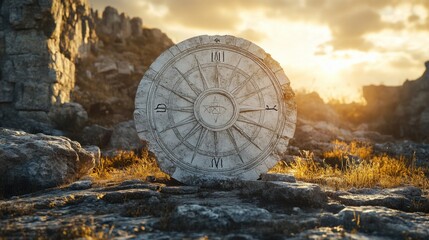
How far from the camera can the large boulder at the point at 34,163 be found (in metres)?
7.12

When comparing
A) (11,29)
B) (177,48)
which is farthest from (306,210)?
(11,29)

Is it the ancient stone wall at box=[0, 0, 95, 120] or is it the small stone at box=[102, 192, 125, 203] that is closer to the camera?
the small stone at box=[102, 192, 125, 203]

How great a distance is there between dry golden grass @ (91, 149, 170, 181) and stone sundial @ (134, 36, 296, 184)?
3.47 feet

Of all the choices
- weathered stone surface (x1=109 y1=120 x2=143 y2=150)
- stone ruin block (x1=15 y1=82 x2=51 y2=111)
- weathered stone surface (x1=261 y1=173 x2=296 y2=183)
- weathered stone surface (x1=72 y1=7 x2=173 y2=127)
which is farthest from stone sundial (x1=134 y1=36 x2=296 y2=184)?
weathered stone surface (x1=72 y1=7 x2=173 y2=127)

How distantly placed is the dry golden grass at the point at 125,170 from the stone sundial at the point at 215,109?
1.06 metres

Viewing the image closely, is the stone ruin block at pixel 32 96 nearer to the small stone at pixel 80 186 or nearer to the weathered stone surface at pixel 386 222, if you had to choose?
the small stone at pixel 80 186

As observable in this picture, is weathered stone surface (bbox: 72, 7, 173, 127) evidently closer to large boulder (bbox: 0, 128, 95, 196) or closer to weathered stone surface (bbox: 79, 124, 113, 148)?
weathered stone surface (bbox: 79, 124, 113, 148)

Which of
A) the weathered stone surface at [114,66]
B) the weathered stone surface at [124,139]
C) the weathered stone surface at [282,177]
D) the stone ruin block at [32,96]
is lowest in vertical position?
the weathered stone surface at [282,177]

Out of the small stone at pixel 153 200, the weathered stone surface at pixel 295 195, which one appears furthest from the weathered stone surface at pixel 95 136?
the weathered stone surface at pixel 295 195

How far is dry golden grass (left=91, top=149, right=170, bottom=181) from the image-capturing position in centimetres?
891

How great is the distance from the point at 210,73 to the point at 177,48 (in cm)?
80

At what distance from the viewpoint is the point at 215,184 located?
726 cm

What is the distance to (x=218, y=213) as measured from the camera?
4.96m

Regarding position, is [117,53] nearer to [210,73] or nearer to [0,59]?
[0,59]
